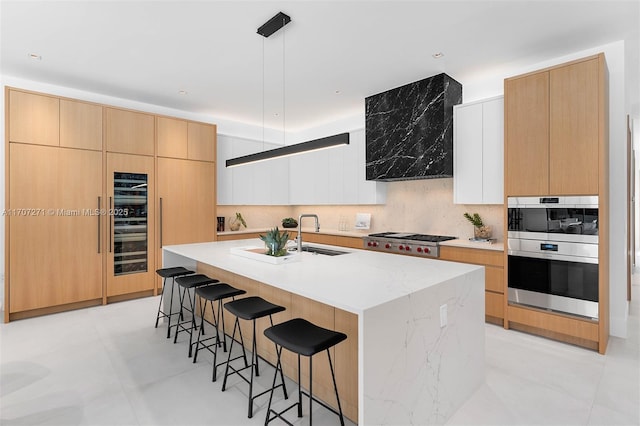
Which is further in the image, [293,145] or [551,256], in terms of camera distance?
[551,256]

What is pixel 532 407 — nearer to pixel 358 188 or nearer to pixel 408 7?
pixel 408 7

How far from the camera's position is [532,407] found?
2.21 metres

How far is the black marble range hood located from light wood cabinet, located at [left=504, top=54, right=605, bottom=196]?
707 millimetres

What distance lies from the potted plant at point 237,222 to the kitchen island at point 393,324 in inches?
126

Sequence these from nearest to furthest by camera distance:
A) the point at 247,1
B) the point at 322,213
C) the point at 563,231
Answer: the point at 247,1, the point at 563,231, the point at 322,213

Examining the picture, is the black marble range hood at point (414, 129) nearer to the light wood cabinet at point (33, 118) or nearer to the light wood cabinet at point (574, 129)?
the light wood cabinet at point (574, 129)

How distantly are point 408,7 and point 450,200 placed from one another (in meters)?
2.60

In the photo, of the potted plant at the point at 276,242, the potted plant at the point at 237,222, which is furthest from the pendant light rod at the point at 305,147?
the potted plant at the point at 237,222

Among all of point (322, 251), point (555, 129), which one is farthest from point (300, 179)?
point (555, 129)

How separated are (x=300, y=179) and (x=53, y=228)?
3742 mm

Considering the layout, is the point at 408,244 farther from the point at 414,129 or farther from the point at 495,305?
the point at 414,129

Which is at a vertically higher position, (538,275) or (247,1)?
(247,1)

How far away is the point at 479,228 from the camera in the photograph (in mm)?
4113

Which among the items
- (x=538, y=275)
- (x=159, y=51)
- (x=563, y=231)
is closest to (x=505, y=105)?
(x=563, y=231)
